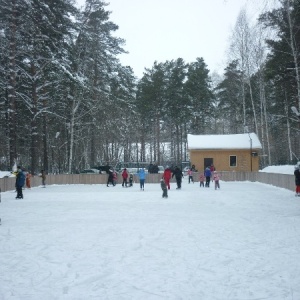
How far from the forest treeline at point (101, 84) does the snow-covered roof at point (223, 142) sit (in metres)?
1.56

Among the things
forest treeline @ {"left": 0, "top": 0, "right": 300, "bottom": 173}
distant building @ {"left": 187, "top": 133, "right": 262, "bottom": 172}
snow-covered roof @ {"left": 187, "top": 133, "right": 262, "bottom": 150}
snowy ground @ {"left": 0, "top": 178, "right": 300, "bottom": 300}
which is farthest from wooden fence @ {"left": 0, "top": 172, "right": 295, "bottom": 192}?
snowy ground @ {"left": 0, "top": 178, "right": 300, "bottom": 300}

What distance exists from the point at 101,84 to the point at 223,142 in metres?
14.0

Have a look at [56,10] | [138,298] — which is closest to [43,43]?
[56,10]

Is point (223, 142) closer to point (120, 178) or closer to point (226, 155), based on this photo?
point (226, 155)

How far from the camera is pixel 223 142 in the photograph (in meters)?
40.4

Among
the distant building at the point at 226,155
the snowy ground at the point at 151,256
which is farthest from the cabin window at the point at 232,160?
the snowy ground at the point at 151,256

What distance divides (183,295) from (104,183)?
29741mm

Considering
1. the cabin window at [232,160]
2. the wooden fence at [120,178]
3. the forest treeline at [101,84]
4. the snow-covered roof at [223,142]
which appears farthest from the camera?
the cabin window at [232,160]

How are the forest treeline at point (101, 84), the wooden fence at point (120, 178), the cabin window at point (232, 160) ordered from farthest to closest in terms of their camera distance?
1. the cabin window at point (232, 160)
2. the wooden fence at point (120, 178)
3. the forest treeline at point (101, 84)

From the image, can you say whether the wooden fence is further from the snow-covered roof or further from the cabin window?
the snow-covered roof

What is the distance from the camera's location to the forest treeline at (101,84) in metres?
24.2

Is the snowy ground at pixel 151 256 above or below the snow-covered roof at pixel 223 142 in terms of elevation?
below

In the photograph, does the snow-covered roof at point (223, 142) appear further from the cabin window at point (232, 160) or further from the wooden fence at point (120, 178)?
the wooden fence at point (120, 178)

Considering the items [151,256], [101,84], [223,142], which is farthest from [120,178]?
[151,256]
